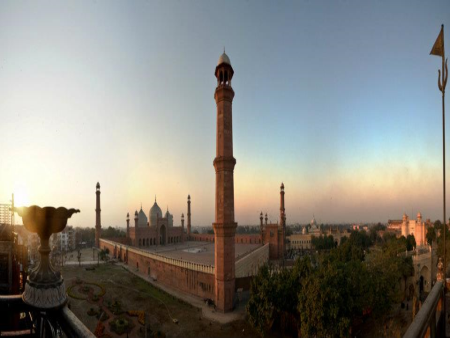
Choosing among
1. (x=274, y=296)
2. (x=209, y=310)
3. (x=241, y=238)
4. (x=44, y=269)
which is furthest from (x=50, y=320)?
(x=241, y=238)

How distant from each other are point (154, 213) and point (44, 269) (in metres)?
58.6

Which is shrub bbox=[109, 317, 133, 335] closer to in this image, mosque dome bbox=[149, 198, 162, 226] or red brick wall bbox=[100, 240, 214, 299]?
red brick wall bbox=[100, 240, 214, 299]

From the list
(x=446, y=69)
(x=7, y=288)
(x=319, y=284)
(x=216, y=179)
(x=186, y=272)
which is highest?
(x=446, y=69)

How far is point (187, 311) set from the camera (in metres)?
24.0

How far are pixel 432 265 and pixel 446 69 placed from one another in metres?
42.3

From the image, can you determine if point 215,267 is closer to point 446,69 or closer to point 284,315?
point 284,315

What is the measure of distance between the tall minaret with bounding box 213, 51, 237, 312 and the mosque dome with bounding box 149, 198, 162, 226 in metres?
34.9

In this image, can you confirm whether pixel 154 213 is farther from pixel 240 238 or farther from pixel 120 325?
pixel 120 325

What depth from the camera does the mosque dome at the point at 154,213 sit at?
2268 inches

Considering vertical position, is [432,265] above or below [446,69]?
below

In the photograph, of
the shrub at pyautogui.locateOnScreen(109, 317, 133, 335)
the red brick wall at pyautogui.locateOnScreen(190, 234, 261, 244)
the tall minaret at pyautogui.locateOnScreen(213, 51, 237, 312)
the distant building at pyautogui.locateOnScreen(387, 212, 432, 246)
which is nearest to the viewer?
the shrub at pyautogui.locateOnScreen(109, 317, 133, 335)

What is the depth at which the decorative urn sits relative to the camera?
2.38m

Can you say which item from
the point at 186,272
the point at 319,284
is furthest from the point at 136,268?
the point at 319,284

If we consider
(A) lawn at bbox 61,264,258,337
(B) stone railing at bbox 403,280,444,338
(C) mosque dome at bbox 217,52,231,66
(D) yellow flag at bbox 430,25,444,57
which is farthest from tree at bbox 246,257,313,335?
(C) mosque dome at bbox 217,52,231,66
